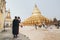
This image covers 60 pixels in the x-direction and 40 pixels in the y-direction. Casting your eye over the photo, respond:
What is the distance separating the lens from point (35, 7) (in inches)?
1362

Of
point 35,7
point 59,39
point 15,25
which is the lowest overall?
point 59,39

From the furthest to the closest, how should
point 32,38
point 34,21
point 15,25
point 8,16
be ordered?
point 8,16
point 34,21
point 32,38
point 15,25

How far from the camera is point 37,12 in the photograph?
34.2m

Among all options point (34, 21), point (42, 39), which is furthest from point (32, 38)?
point (34, 21)

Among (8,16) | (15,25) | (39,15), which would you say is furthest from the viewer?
(8,16)

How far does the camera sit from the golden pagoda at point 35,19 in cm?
2883

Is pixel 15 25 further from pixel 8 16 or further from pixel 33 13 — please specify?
pixel 8 16

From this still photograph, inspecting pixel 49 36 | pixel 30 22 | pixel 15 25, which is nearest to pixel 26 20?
pixel 30 22

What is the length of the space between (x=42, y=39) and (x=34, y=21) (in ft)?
57.8

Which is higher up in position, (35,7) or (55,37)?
(35,7)

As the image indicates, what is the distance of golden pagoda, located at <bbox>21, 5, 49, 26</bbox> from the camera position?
2883 centimetres

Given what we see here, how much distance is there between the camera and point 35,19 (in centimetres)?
3061

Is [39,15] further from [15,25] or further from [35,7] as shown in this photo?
[15,25]

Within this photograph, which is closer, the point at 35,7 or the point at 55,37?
the point at 55,37
